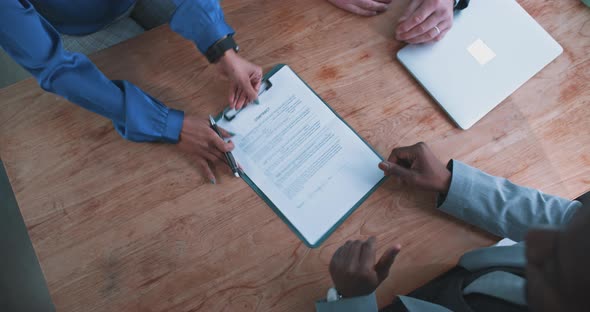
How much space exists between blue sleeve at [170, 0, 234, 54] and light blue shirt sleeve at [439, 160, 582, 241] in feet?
2.00

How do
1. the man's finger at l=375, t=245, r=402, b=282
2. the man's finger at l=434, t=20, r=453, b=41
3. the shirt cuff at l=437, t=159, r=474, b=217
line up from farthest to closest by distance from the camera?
the man's finger at l=434, t=20, r=453, b=41 < the shirt cuff at l=437, t=159, r=474, b=217 < the man's finger at l=375, t=245, r=402, b=282

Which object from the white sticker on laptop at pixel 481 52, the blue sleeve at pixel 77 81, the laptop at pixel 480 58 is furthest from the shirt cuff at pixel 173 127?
the white sticker on laptop at pixel 481 52

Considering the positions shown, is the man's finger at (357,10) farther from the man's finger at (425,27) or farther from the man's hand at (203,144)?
the man's hand at (203,144)

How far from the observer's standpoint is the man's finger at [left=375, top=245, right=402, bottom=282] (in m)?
0.68

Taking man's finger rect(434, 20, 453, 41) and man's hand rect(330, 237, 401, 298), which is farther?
man's finger rect(434, 20, 453, 41)

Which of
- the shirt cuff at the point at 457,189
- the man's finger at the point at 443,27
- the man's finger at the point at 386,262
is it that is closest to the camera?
the man's finger at the point at 386,262

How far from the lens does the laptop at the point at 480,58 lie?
879mm

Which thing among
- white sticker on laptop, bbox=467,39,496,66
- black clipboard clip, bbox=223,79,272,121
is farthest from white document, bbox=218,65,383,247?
white sticker on laptop, bbox=467,39,496,66

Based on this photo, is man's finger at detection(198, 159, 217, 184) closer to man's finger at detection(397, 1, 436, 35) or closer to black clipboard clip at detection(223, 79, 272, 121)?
black clipboard clip at detection(223, 79, 272, 121)

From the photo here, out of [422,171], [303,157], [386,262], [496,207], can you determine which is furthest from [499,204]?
[303,157]

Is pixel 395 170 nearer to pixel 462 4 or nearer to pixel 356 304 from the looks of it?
pixel 356 304

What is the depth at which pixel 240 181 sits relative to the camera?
0.82 m

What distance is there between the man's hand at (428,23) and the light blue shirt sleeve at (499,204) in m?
0.33

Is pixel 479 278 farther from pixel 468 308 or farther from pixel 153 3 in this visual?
pixel 153 3
